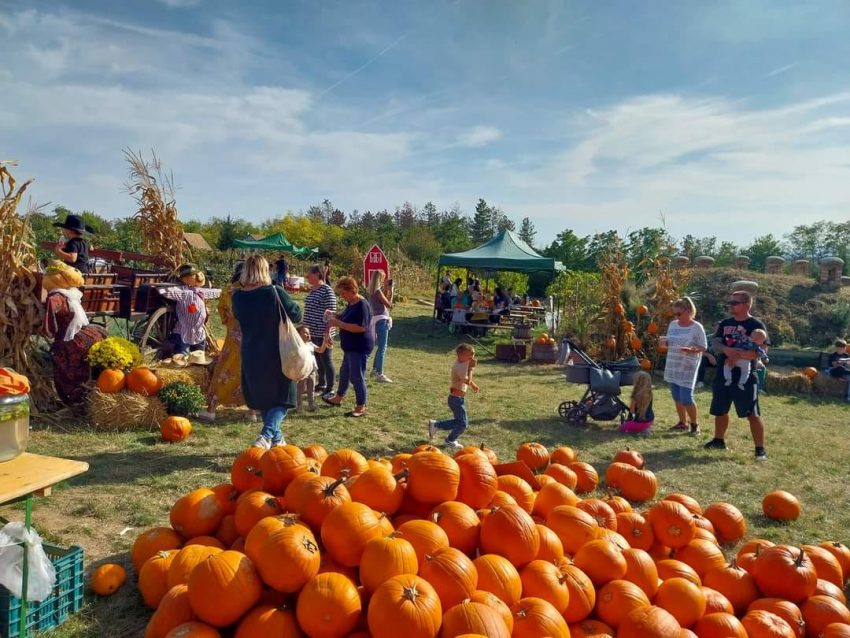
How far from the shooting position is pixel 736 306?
21.2ft

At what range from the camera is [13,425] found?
9.20 feet

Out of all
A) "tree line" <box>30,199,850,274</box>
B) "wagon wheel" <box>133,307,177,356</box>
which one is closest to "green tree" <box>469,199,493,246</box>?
"tree line" <box>30,199,850,274</box>

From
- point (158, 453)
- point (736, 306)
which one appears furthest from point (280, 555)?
point (736, 306)

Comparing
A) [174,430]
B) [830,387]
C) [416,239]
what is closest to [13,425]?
[174,430]

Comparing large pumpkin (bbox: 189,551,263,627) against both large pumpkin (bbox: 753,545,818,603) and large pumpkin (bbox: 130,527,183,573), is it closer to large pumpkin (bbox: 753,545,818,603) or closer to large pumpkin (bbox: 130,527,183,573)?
large pumpkin (bbox: 130,527,183,573)

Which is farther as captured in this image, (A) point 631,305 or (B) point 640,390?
(A) point 631,305

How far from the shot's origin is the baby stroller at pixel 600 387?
744 cm

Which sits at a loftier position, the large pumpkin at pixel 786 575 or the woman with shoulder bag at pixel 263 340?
the woman with shoulder bag at pixel 263 340

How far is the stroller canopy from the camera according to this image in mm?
15852

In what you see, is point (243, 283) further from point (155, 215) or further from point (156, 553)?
point (155, 215)

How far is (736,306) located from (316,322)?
499 centimetres

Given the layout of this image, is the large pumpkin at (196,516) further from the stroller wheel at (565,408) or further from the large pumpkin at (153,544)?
the stroller wheel at (565,408)

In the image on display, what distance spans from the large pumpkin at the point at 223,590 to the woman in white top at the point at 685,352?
607 cm

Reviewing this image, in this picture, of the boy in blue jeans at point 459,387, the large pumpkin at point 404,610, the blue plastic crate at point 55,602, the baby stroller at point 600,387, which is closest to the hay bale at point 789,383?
the baby stroller at point 600,387
